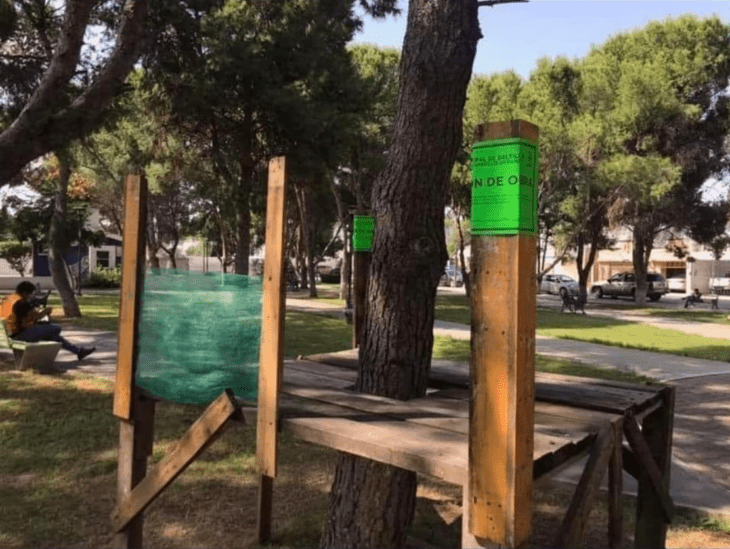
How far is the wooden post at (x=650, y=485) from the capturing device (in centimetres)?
370

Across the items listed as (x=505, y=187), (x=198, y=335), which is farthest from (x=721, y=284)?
(x=505, y=187)

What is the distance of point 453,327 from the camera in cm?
1688

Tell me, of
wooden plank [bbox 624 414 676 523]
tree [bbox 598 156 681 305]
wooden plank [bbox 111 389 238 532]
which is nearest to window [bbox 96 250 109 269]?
tree [bbox 598 156 681 305]

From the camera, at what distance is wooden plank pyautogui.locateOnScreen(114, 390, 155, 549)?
139 inches

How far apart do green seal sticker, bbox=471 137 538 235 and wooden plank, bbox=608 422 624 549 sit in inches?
56.1

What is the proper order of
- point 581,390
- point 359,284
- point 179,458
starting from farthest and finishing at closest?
point 359,284 → point 581,390 → point 179,458

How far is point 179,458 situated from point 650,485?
8.61 feet

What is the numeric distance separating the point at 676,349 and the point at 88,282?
28.6 meters

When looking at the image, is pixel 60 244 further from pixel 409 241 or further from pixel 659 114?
pixel 659 114

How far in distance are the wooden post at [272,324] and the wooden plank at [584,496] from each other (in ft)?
4.17

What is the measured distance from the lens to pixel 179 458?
3.19m

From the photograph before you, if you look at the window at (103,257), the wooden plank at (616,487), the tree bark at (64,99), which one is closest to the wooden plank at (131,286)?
the wooden plank at (616,487)

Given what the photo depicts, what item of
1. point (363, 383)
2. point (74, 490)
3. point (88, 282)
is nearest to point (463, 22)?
point (363, 383)

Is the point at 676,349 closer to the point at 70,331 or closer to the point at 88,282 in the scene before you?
the point at 70,331
